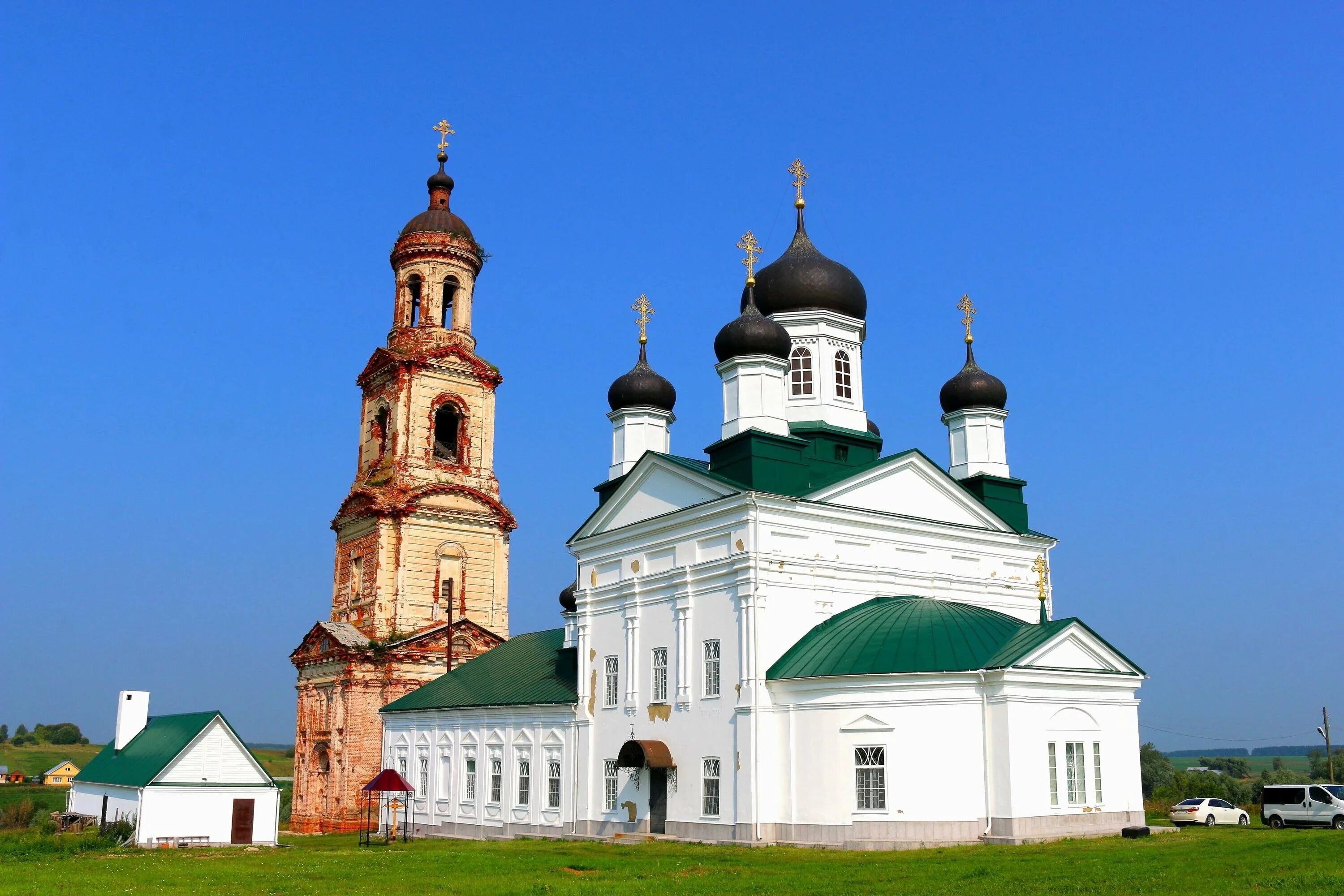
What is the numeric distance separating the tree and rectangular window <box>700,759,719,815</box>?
1151 inches

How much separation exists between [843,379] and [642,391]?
6436 mm

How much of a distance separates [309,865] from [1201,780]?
1466 inches

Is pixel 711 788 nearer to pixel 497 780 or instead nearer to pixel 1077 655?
pixel 1077 655

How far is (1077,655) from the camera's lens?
2492cm

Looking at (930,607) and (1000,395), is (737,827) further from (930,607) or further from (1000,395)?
(1000,395)

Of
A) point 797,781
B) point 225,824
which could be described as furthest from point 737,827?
point 225,824

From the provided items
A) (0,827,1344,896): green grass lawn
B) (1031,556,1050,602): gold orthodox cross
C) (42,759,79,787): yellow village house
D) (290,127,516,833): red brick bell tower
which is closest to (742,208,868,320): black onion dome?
(1031,556,1050,602): gold orthodox cross

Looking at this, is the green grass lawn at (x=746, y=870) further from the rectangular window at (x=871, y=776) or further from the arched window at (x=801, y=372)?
the arched window at (x=801, y=372)

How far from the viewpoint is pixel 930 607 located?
85.6 feet

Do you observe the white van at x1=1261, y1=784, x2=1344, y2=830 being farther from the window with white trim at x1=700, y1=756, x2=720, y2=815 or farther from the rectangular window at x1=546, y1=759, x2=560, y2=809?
the rectangular window at x1=546, y1=759, x2=560, y2=809

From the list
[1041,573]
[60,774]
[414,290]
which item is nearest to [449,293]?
[414,290]

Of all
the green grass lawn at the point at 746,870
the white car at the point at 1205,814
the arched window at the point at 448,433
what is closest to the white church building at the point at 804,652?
the green grass lawn at the point at 746,870

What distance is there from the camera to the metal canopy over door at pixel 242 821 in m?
30.8

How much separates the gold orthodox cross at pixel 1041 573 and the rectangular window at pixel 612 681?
10.5 m
